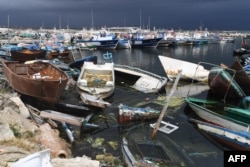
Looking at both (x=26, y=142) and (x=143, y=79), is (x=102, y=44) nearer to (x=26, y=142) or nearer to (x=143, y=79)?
(x=143, y=79)

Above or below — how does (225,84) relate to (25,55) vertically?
below

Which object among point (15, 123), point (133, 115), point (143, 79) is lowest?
point (133, 115)

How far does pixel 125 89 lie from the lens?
26203mm

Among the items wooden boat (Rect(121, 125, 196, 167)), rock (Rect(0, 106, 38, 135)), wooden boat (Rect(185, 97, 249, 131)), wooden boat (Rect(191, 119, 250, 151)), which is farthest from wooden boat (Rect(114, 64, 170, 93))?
rock (Rect(0, 106, 38, 135))

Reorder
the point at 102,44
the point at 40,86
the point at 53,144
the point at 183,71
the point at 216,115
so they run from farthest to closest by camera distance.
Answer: the point at 102,44
the point at 183,71
the point at 40,86
the point at 216,115
the point at 53,144

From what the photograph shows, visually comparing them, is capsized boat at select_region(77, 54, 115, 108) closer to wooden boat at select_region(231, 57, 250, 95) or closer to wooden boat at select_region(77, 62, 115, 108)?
wooden boat at select_region(77, 62, 115, 108)

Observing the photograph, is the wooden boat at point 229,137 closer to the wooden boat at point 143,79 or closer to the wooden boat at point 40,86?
the wooden boat at point 40,86

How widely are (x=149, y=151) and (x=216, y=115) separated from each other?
4.92 m

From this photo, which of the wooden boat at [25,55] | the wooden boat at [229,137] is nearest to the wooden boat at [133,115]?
the wooden boat at [229,137]

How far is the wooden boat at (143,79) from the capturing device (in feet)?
82.9

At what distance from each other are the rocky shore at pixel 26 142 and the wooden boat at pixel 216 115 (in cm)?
738

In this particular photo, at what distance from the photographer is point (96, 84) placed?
23266mm

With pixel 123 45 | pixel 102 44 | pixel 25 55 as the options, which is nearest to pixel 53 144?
pixel 25 55

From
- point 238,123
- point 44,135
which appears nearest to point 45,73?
point 44,135
